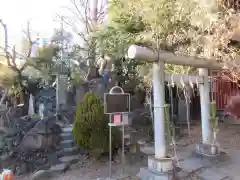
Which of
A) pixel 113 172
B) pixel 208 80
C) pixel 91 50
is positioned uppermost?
pixel 91 50

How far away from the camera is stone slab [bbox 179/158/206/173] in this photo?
4.40 metres

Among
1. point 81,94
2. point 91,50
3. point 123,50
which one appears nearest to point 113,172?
point 123,50

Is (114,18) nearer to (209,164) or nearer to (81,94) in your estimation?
(209,164)

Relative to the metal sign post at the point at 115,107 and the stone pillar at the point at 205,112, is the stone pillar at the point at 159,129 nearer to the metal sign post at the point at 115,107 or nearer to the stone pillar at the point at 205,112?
the metal sign post at the point at 115,107

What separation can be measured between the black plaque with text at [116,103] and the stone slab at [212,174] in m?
1.87

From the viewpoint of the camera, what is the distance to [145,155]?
560 cm

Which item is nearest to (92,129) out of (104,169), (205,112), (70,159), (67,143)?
(104,169)

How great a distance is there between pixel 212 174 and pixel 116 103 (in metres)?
2.21

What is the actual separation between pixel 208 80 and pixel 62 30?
25.4 feet

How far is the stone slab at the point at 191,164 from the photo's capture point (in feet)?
14.4

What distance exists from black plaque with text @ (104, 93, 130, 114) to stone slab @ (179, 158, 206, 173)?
1.60m

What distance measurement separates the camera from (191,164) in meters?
4.65

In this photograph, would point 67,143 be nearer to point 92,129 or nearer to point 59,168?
point 59,168

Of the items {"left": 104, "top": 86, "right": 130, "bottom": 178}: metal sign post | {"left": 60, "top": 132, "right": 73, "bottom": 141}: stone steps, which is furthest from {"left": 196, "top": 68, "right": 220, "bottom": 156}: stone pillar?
{"left": 60, "top": 132, "right": 73, "bottom": 141}: stone steps
